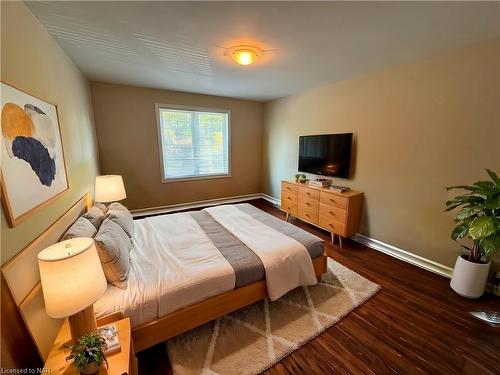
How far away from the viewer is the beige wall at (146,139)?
356 cm

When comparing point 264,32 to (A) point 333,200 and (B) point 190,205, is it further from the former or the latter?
(B) point 190,205

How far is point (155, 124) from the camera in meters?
3.91

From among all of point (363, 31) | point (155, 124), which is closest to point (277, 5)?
point (363, 31)

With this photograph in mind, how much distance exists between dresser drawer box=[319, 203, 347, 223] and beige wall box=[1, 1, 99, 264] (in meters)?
3.07

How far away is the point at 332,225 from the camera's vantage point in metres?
3.08

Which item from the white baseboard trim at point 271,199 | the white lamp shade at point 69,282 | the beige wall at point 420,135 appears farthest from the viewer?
the white baseboard trim at point 271,199

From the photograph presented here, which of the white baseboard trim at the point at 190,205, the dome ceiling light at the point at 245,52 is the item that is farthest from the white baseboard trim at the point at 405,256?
the dome ceiling light at the point at 245,52

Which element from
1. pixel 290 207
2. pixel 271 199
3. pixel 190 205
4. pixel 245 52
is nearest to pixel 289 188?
pixel 290 207

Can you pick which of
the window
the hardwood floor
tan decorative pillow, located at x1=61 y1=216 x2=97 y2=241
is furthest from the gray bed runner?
the window

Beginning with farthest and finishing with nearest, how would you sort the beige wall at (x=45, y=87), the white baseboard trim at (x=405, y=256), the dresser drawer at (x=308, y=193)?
the dresser drawer at (x=308, y=193), the white baseboard trim at (x=405, y=256), the beige wall at (x=45, y=87)

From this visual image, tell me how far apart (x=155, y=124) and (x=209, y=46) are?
7.59 ft

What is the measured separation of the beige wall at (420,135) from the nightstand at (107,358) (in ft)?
10.0

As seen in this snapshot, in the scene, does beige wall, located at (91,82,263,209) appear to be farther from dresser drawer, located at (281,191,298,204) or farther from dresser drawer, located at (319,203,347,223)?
dresser drawer, located at (319,203,347,223)

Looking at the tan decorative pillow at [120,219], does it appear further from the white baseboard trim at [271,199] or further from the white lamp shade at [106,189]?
the white baseboard trim at [271,199]
